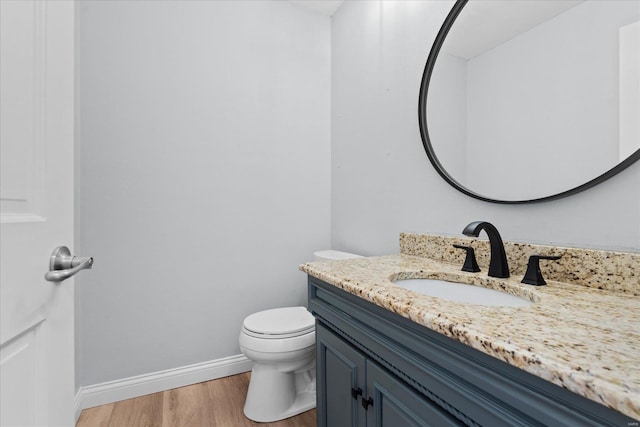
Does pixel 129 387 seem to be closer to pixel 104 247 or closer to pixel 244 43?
pixel 104 247

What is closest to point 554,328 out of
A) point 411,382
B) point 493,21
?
point 411,382

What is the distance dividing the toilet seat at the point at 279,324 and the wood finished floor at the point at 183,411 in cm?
44

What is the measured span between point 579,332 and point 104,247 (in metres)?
1.94

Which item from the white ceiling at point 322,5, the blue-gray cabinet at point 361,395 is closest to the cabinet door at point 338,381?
the blue-gray cabinet at point 361,395

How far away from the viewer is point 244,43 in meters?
1.93

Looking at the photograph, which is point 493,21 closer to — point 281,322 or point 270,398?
point 281,322

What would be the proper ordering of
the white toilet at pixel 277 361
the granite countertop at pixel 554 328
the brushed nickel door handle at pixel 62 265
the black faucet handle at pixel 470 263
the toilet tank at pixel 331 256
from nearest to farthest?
the granite countertop at pixel 554 328 → the brushed nickel door handle at pixel 62 265 → the black faucet handle at pixel 470 263 → the white toilet at pixel 277 361 → the toilet tank at pixel 331 256

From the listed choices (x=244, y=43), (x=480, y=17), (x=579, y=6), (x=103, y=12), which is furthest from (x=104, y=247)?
(x=579, y=6)

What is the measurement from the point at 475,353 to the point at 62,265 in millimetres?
827

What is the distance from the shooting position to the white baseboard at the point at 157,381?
61.9 inches

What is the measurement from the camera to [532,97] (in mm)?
1018

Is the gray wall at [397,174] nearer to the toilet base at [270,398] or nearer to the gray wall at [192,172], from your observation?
the gray wall at [192,172]

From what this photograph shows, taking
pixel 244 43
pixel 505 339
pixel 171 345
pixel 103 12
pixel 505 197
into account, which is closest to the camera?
pixel 505 339

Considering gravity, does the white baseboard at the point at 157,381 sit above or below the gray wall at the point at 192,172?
below
